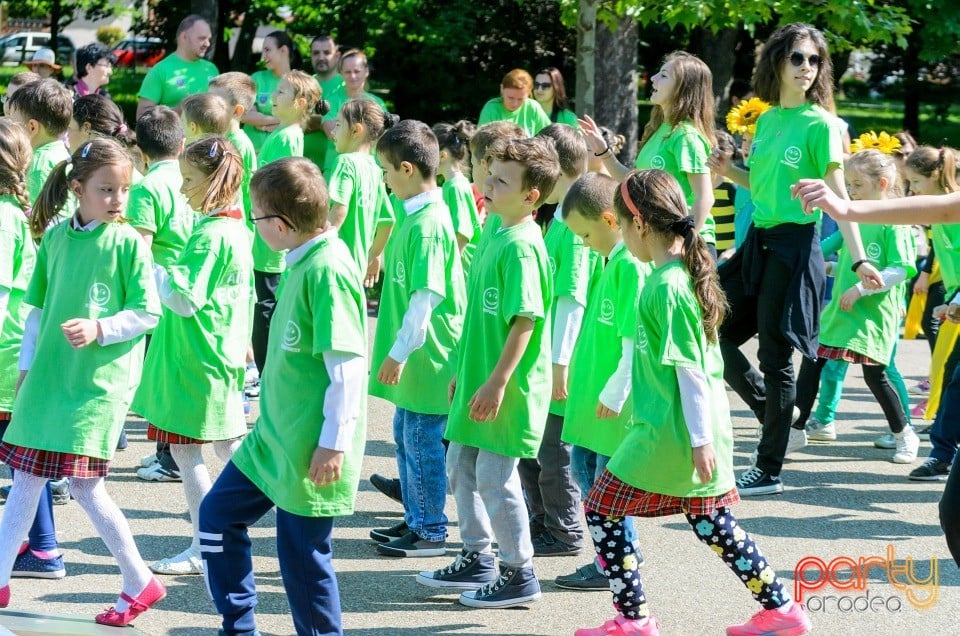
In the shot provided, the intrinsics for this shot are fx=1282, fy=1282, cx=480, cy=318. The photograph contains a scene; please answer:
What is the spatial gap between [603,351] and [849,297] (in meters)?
2.67

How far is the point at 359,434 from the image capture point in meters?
4.04

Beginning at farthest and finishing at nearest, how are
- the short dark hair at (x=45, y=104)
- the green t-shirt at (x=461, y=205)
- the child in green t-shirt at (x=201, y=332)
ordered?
1. the green t-shirt at (x=461, y=205)
2. the short dark hair at (x=45, y=104)
3. the child in green t-shirt at (x=201, y=332)

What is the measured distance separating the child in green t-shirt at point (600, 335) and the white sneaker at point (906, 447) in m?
2.76

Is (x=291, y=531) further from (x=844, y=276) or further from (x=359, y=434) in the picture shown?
(x=844, y=276)

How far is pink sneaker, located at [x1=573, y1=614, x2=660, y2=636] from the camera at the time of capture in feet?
14.2

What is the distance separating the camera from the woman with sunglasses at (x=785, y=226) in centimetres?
612

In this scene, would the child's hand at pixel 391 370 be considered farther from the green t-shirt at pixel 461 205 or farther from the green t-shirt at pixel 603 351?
the green t-shirt at pixel 461 205

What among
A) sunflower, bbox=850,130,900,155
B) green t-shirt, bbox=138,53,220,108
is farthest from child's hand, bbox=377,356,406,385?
green t-shirt, bbox=138,53,220,108

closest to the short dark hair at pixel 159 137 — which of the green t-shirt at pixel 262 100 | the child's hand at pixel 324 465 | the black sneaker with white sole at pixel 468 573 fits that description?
the black sneaker with white sole at pixel 468 573

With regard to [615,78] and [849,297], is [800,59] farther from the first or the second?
[615,78]

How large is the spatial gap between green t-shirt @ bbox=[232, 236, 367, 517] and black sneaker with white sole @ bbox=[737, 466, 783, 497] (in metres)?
2.90

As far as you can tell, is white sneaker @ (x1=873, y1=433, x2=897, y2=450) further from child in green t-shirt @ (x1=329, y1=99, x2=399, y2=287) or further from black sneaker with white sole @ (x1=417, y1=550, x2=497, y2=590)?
black sneaker with white sole @ (x1=417, y1=550, x2=497, y2=590)

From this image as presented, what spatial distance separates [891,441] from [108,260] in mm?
4874

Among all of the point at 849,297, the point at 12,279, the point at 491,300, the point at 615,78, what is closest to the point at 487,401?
the point at 491,300
